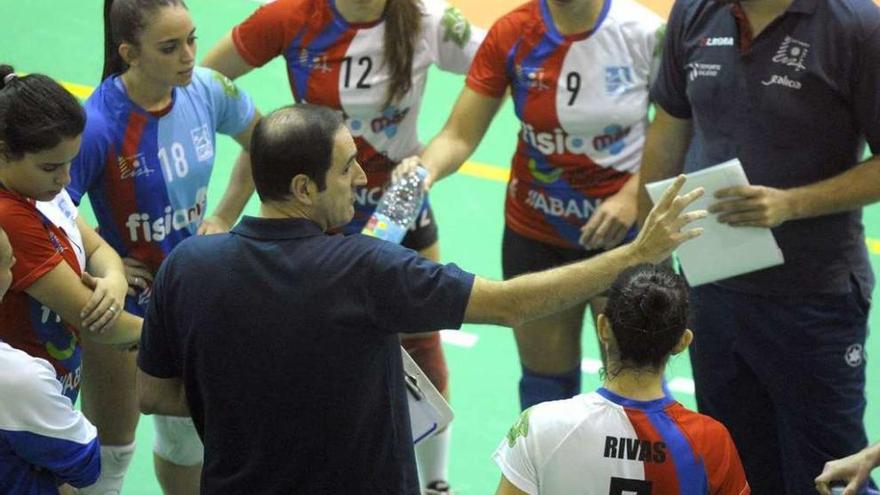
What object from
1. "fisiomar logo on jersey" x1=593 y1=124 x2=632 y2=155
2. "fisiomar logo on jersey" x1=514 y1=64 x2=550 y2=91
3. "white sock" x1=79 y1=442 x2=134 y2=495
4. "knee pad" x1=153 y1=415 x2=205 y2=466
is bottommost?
"white sock" x1=79 y1=442 x2=134 y2=495

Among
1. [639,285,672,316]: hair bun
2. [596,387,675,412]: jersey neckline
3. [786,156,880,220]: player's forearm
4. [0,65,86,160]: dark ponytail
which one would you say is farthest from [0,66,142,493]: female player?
[786,156,880,220]: player's forearm

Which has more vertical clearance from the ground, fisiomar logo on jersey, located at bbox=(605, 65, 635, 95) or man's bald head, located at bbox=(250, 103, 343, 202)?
man's bald head, located at bbox=(250, 103, 343, 202)

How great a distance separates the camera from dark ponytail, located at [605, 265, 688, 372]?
10.8 feet

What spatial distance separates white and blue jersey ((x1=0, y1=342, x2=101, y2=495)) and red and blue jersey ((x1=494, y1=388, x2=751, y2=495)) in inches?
44.9

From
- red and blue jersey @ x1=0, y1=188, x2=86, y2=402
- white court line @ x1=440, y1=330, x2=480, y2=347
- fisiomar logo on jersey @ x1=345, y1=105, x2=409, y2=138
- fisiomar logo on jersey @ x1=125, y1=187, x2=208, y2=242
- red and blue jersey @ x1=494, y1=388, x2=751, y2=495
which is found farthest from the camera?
white court line @ x1=440, y1=330, x2=480, y2=347

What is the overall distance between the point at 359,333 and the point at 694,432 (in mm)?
812

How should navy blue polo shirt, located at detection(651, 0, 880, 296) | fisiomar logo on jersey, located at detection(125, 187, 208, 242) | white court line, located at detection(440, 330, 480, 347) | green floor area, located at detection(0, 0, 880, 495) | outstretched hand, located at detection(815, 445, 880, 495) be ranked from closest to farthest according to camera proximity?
1. outstretched hand, located at detection(815, 445, 880, 495)
2. navy blue polo shirt, located at detection(651, 0, 880, 296)
3. fisiomar logo on jersey, located at detection(125, 187, 208, 242)
4. green floor area, located at detection(0, 0, 880, 495)
5. white court line, located at detection(440, 330, 480, 347)

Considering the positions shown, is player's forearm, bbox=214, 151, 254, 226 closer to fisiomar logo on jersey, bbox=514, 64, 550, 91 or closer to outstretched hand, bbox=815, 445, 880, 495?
fisiomar logo on jersey, bbox=514, 64, 550, 91

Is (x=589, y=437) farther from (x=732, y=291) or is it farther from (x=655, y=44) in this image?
(x=655, y=44)

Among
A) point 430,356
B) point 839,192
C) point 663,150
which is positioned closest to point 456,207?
point 430,356

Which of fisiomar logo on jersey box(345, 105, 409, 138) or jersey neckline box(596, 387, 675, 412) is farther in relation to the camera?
fisiomar logo on jersey box(345, 105, 409, 138)

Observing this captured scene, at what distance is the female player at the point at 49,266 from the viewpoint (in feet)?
12.1

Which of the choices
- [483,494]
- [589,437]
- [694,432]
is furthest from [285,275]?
[483,494]

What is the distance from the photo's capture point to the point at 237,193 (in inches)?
200
